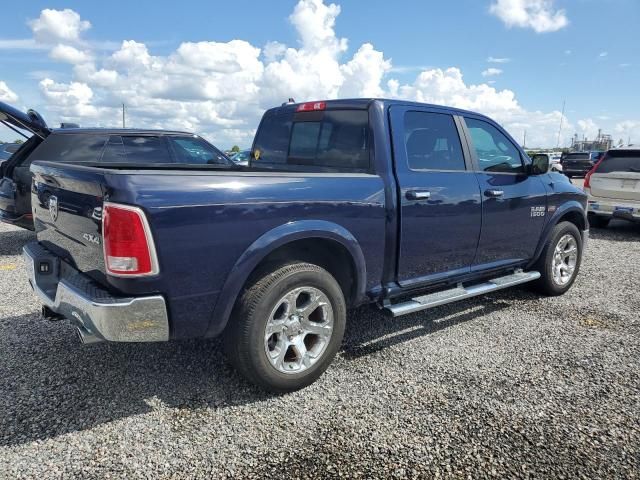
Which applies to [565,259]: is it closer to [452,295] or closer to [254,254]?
[452,295]

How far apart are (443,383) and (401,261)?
90 centimetres

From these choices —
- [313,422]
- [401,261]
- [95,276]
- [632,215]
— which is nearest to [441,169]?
[401,261]

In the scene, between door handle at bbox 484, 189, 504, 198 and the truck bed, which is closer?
the truck bed

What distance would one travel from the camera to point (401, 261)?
11.7ft

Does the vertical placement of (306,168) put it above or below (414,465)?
above

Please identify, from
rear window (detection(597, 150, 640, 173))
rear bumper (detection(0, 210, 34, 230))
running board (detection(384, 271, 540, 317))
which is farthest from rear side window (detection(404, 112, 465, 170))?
rear window (detection(597, 150, 640, 173))

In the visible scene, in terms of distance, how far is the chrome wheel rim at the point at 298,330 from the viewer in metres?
2.97

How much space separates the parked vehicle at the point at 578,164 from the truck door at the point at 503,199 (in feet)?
73.5

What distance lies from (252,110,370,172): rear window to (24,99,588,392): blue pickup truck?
14 millimetres

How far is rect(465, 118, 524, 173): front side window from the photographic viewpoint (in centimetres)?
426

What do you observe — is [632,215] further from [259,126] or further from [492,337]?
[259,126]

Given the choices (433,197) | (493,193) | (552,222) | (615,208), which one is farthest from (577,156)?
(433,197)

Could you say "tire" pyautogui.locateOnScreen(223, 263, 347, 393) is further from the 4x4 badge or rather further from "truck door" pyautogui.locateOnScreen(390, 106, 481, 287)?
the 4x4 badge

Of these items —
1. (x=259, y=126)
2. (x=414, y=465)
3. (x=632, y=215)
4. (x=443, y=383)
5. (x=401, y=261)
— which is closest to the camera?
(x=414, y=465)
